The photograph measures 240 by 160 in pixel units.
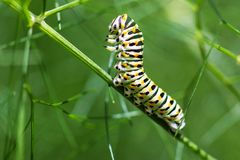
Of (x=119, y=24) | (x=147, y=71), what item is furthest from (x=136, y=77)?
(x=147, y=71)

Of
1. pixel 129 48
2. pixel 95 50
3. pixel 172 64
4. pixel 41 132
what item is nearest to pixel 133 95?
pixel 129 48

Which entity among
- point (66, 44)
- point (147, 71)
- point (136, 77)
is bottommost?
point (136, 77)

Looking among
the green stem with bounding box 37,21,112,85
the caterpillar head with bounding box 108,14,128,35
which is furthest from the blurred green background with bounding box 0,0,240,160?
the green stem with bounding box 37,21,112,85

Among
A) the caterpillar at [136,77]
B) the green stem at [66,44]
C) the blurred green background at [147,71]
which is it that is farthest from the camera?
the blurred green background at [147,71]

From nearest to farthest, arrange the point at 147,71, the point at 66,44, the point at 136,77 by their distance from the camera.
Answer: the point at 66,44 < the point at 136,77 < the point at 147,71

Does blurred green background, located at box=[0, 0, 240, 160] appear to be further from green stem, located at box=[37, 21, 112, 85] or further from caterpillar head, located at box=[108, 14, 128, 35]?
green stem, located at box=[37, 21, 112, 85]

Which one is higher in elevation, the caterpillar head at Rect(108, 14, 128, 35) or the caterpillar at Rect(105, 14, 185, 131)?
the caterpillar head at Rect(108, 14, 128, 35)

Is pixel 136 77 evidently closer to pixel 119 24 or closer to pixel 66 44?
pixel 119 24

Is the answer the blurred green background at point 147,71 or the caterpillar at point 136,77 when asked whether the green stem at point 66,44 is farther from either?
the blurred green background at point 147,71

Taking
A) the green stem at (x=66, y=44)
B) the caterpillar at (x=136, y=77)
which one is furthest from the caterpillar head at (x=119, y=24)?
the green stem at (x=66, y=44)
